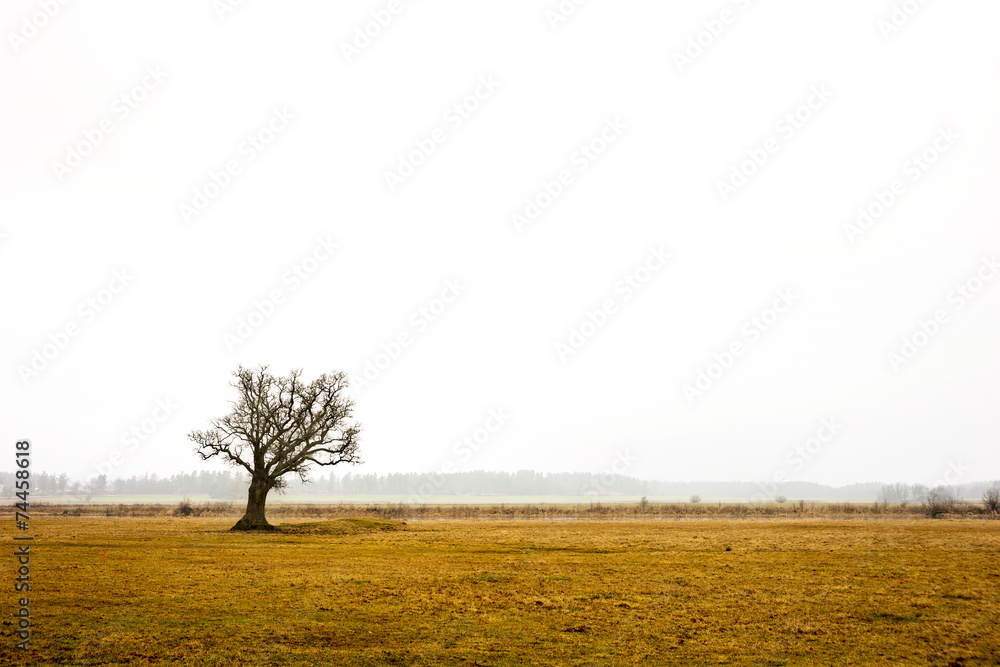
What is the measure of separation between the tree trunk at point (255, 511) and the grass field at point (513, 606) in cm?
1336

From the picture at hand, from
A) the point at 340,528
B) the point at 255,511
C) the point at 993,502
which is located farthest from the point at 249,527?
the point at 993,502

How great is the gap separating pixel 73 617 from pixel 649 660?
502 inches

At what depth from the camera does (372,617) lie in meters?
15.2

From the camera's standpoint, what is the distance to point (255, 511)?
44.2 m

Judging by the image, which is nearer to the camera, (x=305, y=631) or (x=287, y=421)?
(x=305, y=631)

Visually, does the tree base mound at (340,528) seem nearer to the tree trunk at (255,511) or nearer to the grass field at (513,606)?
the tree trunk at (255,511)

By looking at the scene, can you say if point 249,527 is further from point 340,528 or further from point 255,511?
point 340,528

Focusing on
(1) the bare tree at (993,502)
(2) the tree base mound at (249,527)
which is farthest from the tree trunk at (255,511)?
(1) the bare tree at (993,502)

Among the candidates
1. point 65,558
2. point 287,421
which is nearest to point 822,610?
point 65,558

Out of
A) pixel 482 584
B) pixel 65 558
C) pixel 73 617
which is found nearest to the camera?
pixel 73 617

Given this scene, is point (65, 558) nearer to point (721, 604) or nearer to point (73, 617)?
point (73, 617)

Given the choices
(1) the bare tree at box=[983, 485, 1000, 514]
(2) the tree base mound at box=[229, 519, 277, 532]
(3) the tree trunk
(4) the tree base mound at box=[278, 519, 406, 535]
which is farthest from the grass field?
(1) the bare tree at box=[983, 485, 1000, 514]

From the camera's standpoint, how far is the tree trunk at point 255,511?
43.5 metres

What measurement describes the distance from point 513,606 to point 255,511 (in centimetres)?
3304
